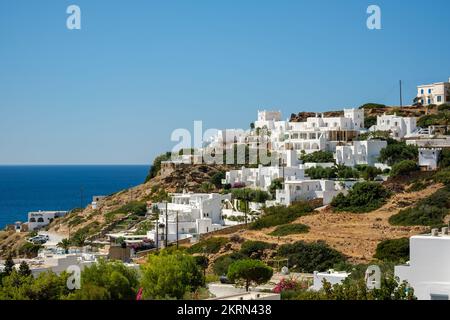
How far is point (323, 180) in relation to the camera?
4547 centimetres

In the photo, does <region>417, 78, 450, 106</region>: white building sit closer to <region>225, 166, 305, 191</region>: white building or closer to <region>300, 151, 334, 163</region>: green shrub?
<region>300, 151, 334, 163</region>: green shrub

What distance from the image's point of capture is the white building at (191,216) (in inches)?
1716

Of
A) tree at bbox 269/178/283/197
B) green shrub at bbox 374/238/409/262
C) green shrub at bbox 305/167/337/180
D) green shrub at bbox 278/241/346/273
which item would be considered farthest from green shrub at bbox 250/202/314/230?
green shrub at bbox 374/238/409/262

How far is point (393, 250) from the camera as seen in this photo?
1297 inches

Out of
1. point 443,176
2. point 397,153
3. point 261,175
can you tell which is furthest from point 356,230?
point 261,175

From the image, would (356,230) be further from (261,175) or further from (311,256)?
(261,175)

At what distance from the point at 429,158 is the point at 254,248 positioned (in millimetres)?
14706

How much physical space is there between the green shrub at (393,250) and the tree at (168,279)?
12.2 meters

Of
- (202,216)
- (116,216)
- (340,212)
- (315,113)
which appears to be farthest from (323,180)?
(315,113)

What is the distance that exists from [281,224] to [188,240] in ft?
16.7

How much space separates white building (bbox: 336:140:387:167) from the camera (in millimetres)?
49438

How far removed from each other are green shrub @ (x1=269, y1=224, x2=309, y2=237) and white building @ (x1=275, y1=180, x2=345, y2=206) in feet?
14.8

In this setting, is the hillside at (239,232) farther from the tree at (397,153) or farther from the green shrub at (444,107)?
the tree at (397,153)

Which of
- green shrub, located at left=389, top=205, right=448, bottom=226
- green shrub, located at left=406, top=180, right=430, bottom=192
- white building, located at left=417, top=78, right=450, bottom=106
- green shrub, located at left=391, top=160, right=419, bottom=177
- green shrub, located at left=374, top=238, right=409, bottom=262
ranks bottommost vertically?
green shrub, located at left=374, top=238, right=409, bottom=262
